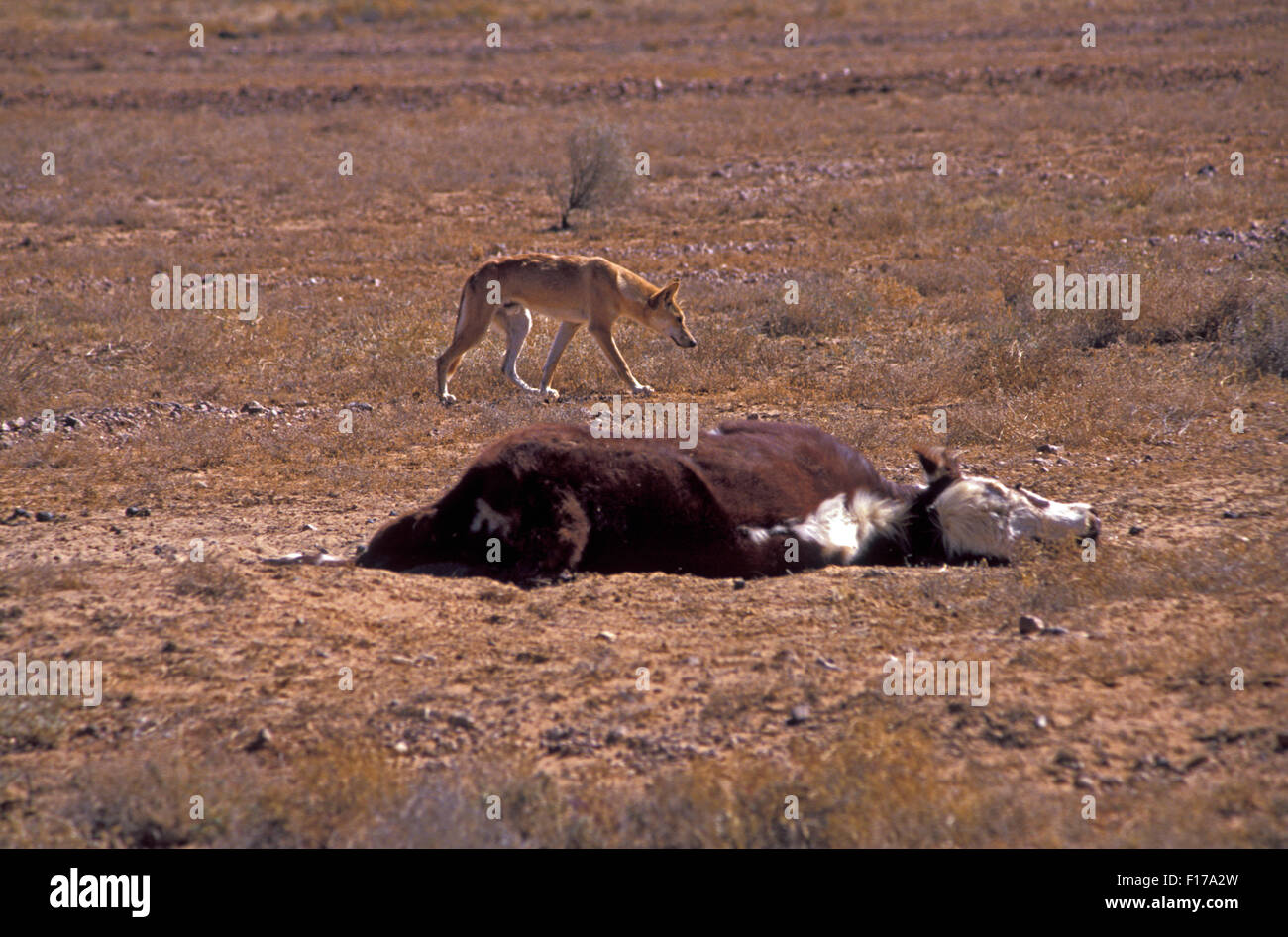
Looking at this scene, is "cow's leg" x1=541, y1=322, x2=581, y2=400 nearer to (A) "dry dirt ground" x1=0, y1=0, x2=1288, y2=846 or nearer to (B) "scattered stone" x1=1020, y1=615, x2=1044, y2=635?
(A) "dry dirt ground" x1=0, y1=0, x2=1288, y2=846

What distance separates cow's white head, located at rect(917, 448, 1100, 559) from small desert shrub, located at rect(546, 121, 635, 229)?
1119cm

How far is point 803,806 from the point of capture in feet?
11.2

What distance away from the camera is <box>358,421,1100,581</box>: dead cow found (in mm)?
5191

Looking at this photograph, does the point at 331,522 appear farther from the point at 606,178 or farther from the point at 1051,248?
the point at 606,178

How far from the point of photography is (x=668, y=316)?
9.66 metres

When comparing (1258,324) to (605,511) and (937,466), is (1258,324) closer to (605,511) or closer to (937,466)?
(937,466)

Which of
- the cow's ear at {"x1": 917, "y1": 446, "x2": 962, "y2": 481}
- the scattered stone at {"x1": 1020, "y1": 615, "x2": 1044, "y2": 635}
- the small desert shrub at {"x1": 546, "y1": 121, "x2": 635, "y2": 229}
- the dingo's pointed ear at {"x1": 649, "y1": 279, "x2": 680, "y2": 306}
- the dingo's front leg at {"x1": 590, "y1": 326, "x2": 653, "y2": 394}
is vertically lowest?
the scattered stone at {"x1": 1020, "y1": 615, "x2": 1044, "y2": 635}

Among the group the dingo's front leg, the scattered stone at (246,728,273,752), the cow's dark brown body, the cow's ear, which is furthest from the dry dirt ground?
the cow's ear

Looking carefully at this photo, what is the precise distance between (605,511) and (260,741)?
1.94 metres

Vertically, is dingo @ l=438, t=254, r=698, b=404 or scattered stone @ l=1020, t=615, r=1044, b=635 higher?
dingo @ l=438, t=254, r=698, b=404

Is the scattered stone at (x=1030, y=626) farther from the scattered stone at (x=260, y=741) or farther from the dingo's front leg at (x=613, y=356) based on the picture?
the dingo's front leg at (x=613, y=356)

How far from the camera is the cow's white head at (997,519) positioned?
18.3 ft

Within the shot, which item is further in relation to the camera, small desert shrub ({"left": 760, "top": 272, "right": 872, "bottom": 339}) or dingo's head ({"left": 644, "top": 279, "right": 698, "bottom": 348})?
small desert shrub ({"left": 760, "top": 272, "right": 872, "bottom": 339})
